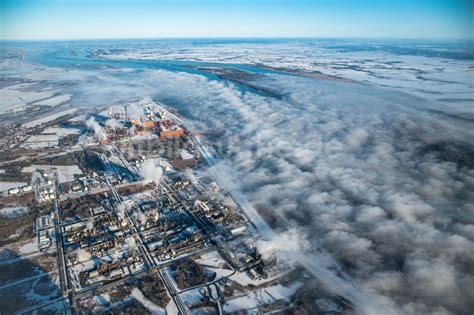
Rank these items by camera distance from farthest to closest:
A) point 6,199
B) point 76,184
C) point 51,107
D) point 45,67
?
point 45,67, point 51,107, point 76,184, point 6,199

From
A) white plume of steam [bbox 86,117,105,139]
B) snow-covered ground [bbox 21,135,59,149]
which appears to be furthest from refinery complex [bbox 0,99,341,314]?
white plume of steam [bbox 86,117,105,139]

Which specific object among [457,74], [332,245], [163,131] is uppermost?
[457,74]

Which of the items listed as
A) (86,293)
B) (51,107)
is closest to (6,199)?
(86,293)

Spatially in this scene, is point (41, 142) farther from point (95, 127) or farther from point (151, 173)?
point (151, 173)

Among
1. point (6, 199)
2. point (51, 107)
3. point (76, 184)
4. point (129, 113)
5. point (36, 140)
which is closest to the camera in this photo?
point (6, 199)

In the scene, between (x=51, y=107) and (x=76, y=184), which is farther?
(x=51, y=107)

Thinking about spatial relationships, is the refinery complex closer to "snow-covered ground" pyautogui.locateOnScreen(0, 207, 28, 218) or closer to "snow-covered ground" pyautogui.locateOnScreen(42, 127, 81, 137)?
"snow-covered ground" pyautogui.locateOnScreen(0, 207, 28, 218)

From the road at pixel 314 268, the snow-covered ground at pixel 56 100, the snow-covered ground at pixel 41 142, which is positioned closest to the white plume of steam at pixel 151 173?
the road at pixel 314 268

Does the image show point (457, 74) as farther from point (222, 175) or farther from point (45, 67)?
point (45, 67)

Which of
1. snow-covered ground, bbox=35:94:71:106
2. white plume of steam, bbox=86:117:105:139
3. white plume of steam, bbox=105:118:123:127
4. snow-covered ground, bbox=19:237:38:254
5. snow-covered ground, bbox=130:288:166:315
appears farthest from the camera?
snow-covered ground, bbox=35:94:71:106
